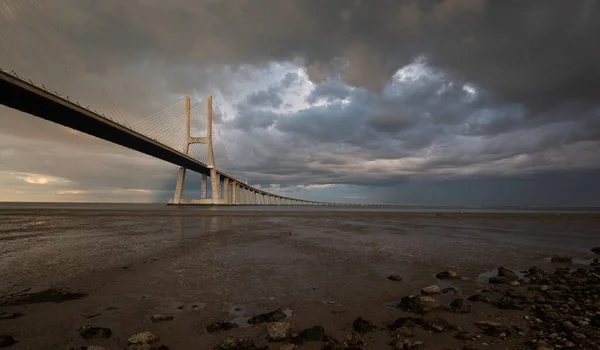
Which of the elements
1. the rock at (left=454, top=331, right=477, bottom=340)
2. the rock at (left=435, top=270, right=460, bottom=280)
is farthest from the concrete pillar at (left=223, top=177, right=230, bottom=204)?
the rock at (left=454, top=331, right=477, bottom=340)

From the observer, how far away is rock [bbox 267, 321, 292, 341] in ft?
13.1

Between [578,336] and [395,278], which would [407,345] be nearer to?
[578,336]

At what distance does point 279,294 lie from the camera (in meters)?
6.16

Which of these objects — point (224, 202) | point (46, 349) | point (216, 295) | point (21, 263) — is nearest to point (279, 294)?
point (216, 295)

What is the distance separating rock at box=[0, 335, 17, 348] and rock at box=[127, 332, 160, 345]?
5.14 ft

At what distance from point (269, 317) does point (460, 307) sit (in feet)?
11.3

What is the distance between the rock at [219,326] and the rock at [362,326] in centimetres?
188

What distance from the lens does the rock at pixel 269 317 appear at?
463 centimetres

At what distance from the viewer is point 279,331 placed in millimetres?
4062

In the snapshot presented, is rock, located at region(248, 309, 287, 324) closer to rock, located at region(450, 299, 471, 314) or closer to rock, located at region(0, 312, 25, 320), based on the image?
rock, located at region(450, 299, 471, 314)

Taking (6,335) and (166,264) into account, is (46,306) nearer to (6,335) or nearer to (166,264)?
(6,335)

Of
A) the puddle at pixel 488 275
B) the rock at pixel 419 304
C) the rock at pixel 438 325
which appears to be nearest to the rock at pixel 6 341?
the rock at pixel 438 325

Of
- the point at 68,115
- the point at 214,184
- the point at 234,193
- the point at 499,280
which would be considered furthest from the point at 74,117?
the point at 234,193

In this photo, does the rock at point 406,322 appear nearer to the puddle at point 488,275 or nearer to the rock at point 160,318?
the rock at point 160,318
